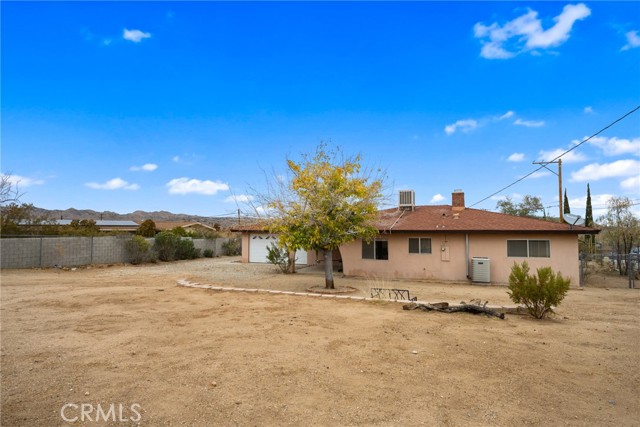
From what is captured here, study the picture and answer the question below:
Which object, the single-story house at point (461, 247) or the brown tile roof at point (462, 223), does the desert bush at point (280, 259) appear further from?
the brown tile roof at point (462, 223)

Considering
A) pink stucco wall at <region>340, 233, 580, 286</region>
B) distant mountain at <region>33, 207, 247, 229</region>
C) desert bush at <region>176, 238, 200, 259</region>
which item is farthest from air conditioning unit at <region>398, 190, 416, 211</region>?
distant mountain at <region>33, 207, 247, 229</region>

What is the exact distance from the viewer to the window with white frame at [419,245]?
16.8 metres

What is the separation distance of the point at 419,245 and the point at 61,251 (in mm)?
19307

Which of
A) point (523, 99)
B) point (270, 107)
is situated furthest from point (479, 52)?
point (270, 107)

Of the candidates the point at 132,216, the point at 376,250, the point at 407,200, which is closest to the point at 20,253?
the point at 376,250

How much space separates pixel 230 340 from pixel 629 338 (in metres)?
7.52

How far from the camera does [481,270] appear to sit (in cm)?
1551

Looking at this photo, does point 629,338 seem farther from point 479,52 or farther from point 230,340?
point 479,52

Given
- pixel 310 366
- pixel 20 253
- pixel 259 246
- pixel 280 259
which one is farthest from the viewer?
pixel 259 246

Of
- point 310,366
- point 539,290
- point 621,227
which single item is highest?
point 621,227

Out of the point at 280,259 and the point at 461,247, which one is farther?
the point at 280,259

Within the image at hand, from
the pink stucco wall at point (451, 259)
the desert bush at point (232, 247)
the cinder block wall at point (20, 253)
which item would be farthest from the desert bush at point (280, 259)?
the desert bush at point (232, 247)

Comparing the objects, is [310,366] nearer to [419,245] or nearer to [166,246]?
[419,245]

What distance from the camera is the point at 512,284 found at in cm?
876
